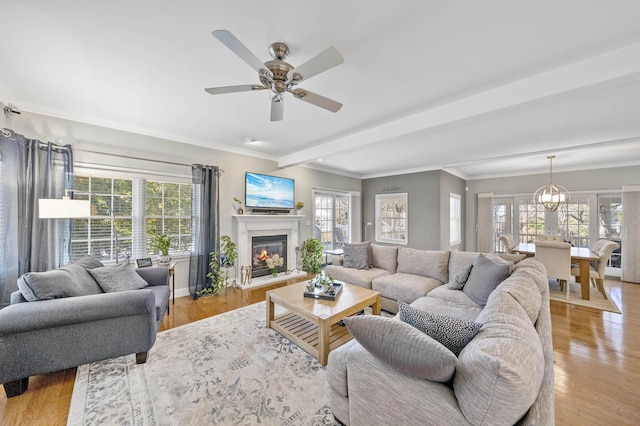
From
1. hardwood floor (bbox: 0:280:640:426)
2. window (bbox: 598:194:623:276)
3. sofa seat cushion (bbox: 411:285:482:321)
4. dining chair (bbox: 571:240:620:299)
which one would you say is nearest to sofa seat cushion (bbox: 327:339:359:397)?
sofa seat cushion (bbox: 411:285:482:321)

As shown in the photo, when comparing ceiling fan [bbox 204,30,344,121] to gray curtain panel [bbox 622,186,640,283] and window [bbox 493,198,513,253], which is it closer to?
window [bbox 493,198,513,253]

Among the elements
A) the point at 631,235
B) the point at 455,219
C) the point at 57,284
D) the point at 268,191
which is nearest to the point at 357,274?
the point at 268,191

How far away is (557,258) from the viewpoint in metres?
3.77

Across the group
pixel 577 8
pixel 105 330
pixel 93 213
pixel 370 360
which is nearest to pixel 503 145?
pixel 577 8

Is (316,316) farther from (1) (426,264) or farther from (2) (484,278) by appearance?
(1) (426,264)

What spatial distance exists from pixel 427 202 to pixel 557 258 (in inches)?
97.3

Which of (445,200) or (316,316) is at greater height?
(445,200)

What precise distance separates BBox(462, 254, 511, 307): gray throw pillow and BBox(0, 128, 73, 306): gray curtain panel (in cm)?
464

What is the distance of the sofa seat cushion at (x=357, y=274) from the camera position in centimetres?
337

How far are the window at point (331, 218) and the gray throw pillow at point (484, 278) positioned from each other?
11.7 feet

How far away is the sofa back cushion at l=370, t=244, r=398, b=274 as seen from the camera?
375 cm

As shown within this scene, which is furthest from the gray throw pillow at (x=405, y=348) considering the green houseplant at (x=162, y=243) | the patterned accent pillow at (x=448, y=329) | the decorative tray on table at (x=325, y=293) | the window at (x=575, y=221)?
the window at (x=575, y=221)

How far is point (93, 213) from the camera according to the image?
321cm

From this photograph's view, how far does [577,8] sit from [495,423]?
2.22 meters
